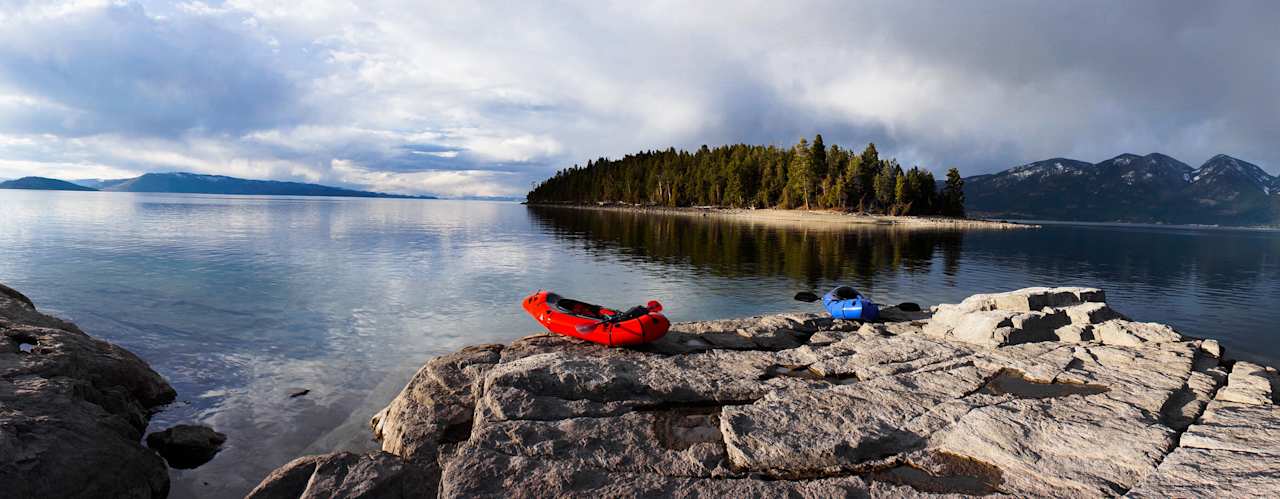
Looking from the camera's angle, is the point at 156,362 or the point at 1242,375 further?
the point at 156,362

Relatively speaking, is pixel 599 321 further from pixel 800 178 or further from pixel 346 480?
pixel 800 178

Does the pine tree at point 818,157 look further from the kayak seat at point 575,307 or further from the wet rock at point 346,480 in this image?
the wet rock at point 346,480

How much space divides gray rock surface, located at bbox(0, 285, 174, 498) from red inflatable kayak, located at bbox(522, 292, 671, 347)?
10234mm

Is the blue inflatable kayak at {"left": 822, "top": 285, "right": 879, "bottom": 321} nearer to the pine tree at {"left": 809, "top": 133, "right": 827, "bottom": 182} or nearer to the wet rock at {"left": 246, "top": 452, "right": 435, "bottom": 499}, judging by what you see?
the wet rock at {"left": 246, "top": 452, "right": 435, "bottom": 499}

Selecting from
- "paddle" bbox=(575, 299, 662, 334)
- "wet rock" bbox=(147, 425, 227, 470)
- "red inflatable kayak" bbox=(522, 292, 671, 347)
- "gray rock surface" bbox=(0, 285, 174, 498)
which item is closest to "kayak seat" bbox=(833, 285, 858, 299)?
"red inflatable kayak" bbox=(522, 292, 671, 347)

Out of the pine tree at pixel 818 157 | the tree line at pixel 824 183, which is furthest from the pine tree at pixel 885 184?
the pine tree at pixel 818 157

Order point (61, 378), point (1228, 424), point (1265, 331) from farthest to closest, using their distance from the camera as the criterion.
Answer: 1. point (1265, 331)
2. point (61, 378)
3. point (1228, 424)

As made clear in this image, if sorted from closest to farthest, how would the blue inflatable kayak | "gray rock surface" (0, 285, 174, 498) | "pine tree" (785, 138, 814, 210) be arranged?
"gray rock surface" (0, 285, 174, 498) → the blue inflatable kayak → "pine tree" (785, 138, 814, 210)

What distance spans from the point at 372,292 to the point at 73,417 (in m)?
20.3

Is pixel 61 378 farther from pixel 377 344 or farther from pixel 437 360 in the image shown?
pixel 377 344

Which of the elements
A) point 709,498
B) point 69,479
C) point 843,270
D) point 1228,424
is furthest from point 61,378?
point 843,270

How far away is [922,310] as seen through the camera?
2569cm

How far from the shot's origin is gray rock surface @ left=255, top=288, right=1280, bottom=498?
839 cm

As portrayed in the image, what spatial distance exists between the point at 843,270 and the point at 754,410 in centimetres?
3326
